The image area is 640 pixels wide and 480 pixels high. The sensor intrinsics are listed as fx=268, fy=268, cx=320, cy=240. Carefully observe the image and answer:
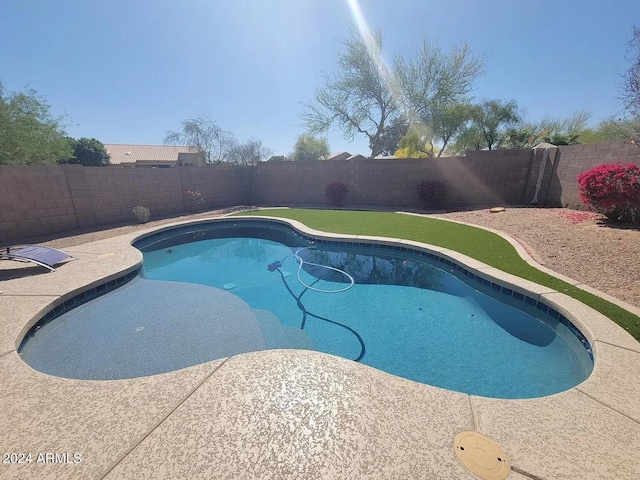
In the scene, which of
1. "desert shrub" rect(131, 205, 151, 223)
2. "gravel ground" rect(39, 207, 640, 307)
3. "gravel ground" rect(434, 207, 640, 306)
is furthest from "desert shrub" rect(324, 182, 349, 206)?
"desert shrub" rect(131, 205, 151, 223)

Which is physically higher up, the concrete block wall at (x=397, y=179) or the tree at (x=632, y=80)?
the tree at (x=632, y=80)

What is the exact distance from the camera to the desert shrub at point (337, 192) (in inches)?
509

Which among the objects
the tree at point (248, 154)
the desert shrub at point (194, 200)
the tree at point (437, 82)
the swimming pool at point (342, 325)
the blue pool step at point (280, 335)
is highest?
the tree at point (437, 82)

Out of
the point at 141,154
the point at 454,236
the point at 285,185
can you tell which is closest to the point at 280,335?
the point at 454,236

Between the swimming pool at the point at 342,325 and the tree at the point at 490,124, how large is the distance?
18.6 meters

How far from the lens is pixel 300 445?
1673mm

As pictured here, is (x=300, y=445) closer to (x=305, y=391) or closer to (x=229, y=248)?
(x=305, y=391)

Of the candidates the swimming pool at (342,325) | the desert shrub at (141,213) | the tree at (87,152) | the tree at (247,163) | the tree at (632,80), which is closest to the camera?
the swimming pool at (342,325)

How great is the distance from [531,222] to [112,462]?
9.12 metres

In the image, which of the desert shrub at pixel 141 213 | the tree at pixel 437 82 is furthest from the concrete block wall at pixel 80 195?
the tree at pixel 437 82

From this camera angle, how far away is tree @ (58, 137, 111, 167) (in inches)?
905

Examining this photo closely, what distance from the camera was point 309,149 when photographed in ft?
112

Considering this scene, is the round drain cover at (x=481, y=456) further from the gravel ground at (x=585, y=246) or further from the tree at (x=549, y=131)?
the tree at (x=549, y=131)

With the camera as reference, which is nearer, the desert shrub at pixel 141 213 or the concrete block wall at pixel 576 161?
the concrete block wall at pixel 576 161
